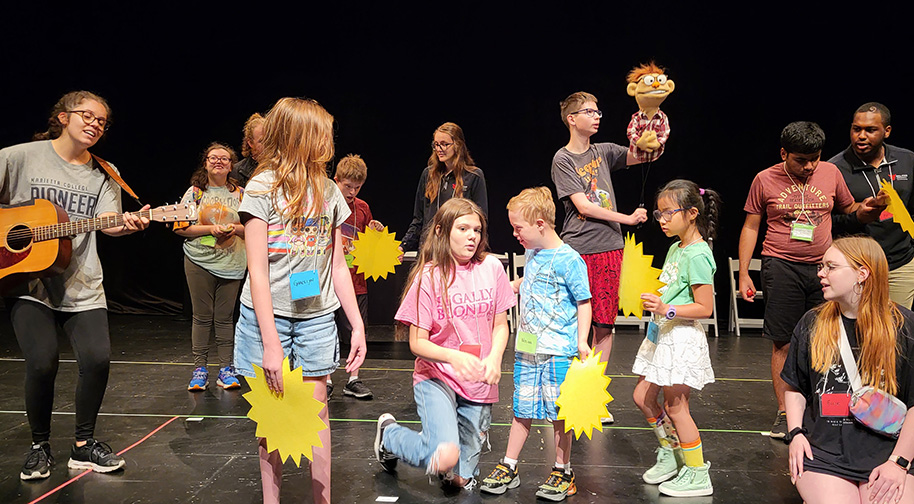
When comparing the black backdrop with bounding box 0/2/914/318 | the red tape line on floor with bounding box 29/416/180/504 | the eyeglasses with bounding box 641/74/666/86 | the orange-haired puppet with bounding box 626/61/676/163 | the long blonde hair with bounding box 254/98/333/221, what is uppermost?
the black backdrop with bounding box 0/2/914/318

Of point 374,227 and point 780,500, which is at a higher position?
point 374,227

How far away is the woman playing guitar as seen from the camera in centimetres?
267

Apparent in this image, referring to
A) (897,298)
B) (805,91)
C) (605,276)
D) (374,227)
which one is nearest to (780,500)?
(605,276)

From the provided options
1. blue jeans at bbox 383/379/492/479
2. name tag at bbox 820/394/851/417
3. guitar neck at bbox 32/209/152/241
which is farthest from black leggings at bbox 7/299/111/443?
name tag at bbox 820/394/851/417

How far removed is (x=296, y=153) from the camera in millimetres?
2059

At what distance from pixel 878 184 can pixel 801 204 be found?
0.57 m

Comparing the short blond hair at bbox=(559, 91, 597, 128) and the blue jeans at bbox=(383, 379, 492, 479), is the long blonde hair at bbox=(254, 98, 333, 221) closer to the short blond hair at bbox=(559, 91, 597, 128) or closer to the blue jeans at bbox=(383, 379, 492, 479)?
the blue jeans at bbox=(383, 379, 492, 479)

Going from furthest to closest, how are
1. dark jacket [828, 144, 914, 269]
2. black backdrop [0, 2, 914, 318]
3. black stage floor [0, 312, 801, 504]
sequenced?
black backdrop [0, 2, 914, 318]
dark jacket [828, 144, 914, 269]
black stage floor [0, 312, 801, 504]

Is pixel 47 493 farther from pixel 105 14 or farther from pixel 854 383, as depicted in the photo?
pixel 105 14

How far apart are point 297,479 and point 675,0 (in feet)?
19.0

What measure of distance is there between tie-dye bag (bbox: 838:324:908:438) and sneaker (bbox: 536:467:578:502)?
1004 mm

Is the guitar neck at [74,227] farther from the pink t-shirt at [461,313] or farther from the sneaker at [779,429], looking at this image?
the sneaker at [779,429]

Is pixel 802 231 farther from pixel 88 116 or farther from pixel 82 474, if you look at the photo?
pixel 82 474

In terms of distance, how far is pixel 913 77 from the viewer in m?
6.39
